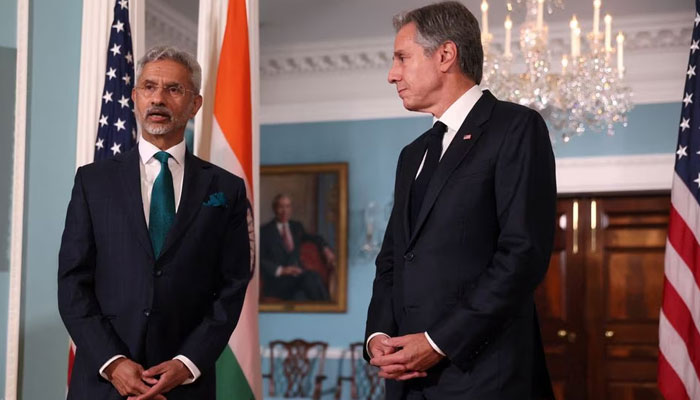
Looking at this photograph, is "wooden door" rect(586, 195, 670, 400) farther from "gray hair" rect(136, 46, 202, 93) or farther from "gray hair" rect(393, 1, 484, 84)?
"gray hair" rect(393, 1, 484, 84)

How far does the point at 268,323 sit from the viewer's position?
27.4 feet

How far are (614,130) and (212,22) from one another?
462 cm

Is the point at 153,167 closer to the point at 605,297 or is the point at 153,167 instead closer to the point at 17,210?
the point at 17,210

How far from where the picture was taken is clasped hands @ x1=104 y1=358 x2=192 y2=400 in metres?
2.32

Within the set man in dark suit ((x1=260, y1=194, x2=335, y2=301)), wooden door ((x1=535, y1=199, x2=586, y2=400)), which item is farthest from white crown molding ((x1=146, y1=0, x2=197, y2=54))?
wooden door ((x1=535, y1=199, x2=586, y2=400))

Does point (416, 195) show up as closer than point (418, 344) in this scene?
No

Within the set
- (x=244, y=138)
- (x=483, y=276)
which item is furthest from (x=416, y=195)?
(x=244, y=138)

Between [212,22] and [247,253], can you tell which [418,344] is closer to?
[247,253]

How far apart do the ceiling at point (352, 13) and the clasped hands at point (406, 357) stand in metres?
5.31

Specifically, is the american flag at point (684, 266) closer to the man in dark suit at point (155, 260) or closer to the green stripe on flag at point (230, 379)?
the green stripe on flag at point (230, 379)

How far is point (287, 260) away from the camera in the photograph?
8.24 meters

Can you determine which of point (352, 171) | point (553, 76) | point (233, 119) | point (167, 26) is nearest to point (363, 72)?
point (352, 171)

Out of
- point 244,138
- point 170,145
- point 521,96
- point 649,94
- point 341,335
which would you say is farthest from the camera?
point 341,335

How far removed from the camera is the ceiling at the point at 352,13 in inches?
278
